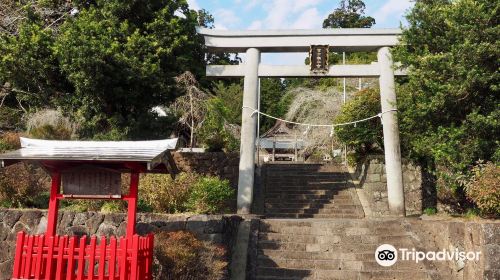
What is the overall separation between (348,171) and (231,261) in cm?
861

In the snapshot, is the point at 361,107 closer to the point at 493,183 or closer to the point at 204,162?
the point at 204,162

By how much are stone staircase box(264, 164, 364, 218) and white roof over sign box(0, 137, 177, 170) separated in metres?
6.89

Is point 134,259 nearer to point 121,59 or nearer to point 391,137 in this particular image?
point 121,59

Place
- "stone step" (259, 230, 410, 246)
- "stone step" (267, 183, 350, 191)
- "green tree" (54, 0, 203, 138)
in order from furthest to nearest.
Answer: "stone step" (267, 183, 350, 191), "green tree" (54, 0, 203, 138), "stone step" (259, 230, 410, 246)

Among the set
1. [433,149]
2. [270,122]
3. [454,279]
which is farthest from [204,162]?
[270,122]

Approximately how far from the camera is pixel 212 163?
48.2 feet

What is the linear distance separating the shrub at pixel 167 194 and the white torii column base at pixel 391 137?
18.4 feet

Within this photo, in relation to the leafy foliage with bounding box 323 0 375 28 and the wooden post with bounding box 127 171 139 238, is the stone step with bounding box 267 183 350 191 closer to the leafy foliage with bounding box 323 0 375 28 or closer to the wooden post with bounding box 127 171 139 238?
the wooden post with bounding box 127 171 139 238

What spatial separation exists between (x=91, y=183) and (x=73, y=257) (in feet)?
4.02

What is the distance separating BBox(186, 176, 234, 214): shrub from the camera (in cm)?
977

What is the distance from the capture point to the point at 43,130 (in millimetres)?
13422

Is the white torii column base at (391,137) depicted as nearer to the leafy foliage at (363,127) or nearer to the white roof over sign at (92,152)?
the leafy foliage at (363,127)

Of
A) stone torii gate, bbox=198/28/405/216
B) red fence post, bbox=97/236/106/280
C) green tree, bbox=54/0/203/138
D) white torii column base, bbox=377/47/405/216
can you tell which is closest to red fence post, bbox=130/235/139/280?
red fence post, bbox=97/236/106/280

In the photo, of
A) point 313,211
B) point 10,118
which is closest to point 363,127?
point 313,211
